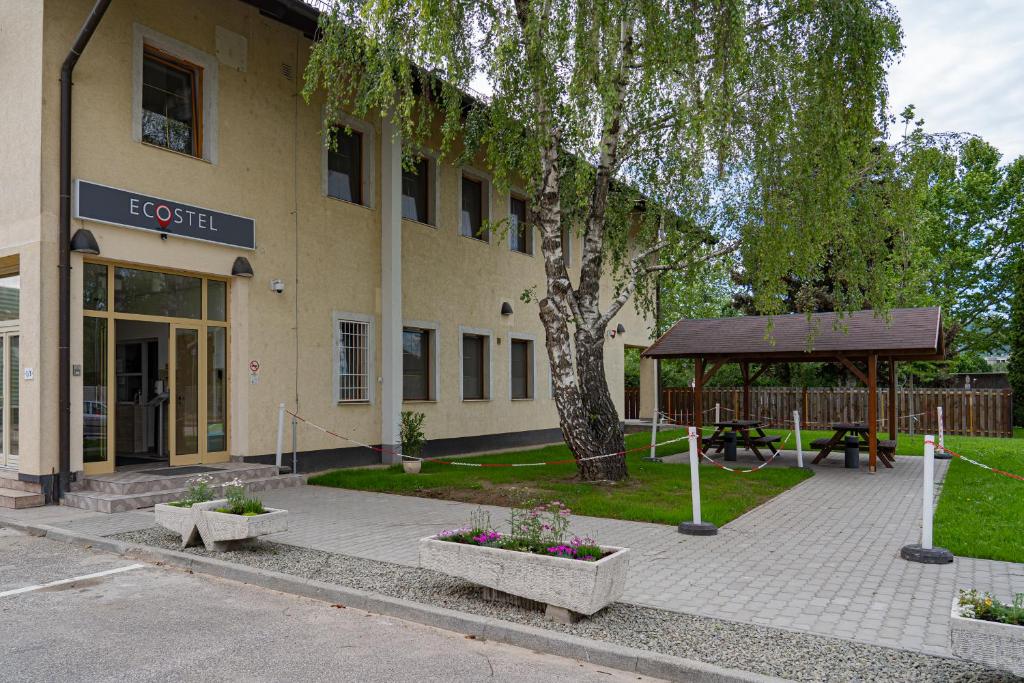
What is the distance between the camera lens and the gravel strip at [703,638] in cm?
424

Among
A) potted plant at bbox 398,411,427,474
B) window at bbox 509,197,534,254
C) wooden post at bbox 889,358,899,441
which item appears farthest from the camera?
window at bbox 509,197,534,254

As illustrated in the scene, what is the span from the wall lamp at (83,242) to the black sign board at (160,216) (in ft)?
0.70

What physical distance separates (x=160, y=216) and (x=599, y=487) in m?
7.47

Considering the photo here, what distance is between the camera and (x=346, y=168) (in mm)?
14328

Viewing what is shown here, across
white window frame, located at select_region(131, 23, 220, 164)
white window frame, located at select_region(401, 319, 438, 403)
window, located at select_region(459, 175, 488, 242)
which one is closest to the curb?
white window frame, located at select_region(131, 23, 220, 164)

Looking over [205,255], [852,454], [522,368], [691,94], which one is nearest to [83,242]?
[205,255]

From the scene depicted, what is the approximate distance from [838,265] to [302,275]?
889 centimetres

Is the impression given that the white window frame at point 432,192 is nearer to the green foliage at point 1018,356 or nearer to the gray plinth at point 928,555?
the gray plinth at point 928,555

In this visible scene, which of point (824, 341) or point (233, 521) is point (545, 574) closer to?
point (233, 521)

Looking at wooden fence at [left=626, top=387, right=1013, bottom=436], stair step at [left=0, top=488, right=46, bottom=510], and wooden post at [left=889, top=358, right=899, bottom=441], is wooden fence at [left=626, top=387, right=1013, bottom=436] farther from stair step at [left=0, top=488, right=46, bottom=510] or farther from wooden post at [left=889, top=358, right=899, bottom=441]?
stair step at [left=0, top=488, right=46, bottom=510]

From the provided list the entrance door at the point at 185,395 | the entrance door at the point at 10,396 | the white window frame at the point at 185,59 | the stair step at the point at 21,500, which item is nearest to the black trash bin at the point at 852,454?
the entrance door at the point at 185,395

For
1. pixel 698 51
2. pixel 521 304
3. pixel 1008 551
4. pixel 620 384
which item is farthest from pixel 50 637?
pixel 620 384

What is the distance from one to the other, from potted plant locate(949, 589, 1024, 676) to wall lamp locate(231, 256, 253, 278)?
10486 mm

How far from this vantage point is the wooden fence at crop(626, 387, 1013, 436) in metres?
23.4
